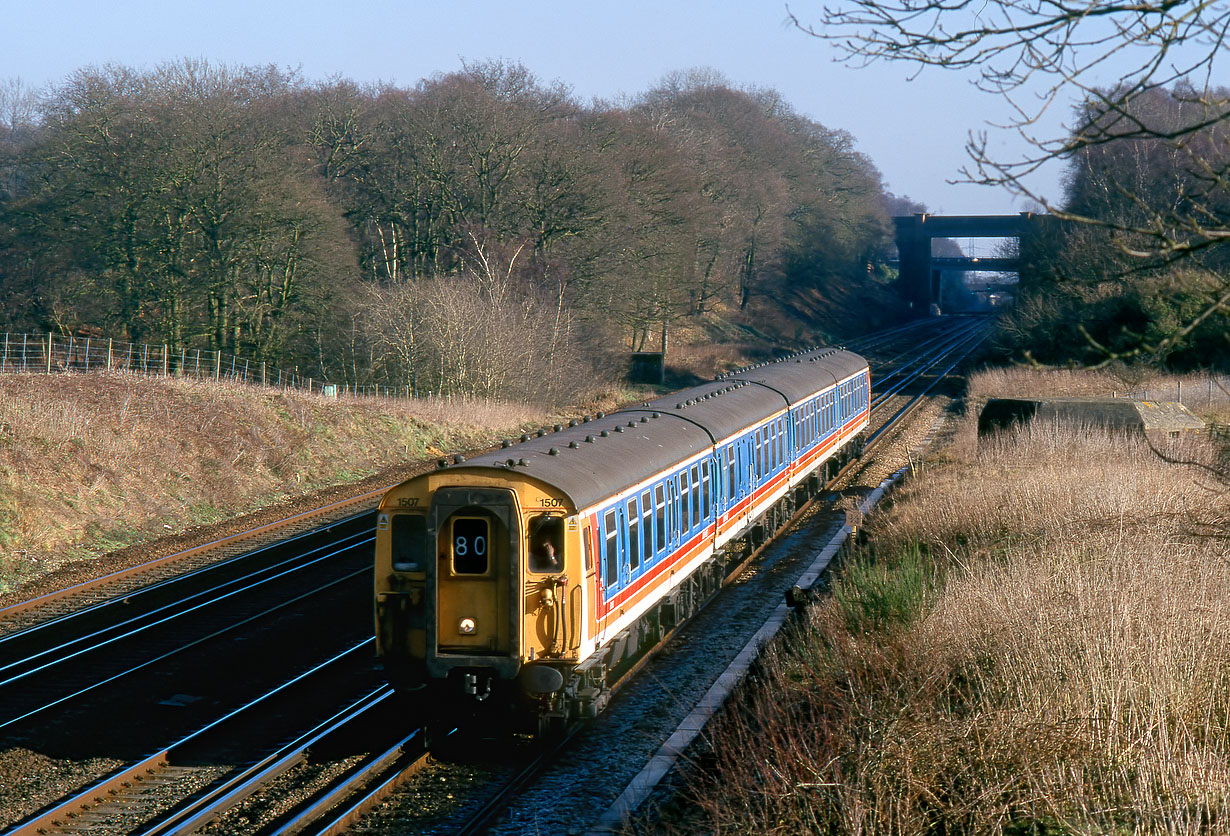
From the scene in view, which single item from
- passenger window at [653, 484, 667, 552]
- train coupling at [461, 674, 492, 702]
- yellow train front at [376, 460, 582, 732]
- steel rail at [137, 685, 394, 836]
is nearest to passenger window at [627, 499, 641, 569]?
passenger window at [653, 484, 667, 552]

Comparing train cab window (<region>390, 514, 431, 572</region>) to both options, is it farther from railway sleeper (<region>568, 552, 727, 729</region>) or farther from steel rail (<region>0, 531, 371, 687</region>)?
steel rail (<region>0, 531, 371, 687</region>)

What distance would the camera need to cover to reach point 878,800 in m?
6.58

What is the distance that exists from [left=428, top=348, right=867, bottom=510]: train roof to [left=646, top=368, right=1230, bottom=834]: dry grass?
8.16ft

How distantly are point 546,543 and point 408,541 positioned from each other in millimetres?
1345

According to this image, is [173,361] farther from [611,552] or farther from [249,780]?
[249,780]

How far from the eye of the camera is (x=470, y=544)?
1040 cm

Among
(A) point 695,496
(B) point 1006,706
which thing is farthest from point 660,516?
(B) point 1006,706

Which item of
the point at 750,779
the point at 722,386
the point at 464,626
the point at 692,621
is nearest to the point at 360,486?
the point at 722,386

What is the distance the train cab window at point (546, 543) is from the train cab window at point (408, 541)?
1.04 m

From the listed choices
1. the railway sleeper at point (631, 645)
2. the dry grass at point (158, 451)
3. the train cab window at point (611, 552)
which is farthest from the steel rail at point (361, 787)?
the dry grass at point (158, 451)

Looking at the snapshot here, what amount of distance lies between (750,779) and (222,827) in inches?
163

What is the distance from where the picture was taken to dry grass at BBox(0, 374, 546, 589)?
20047 millimetres

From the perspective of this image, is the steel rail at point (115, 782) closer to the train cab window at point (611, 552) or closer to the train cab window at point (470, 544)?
the train cab window at point (470, 544)

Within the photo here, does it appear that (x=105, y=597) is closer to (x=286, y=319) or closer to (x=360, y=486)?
(x=360, y=486)
